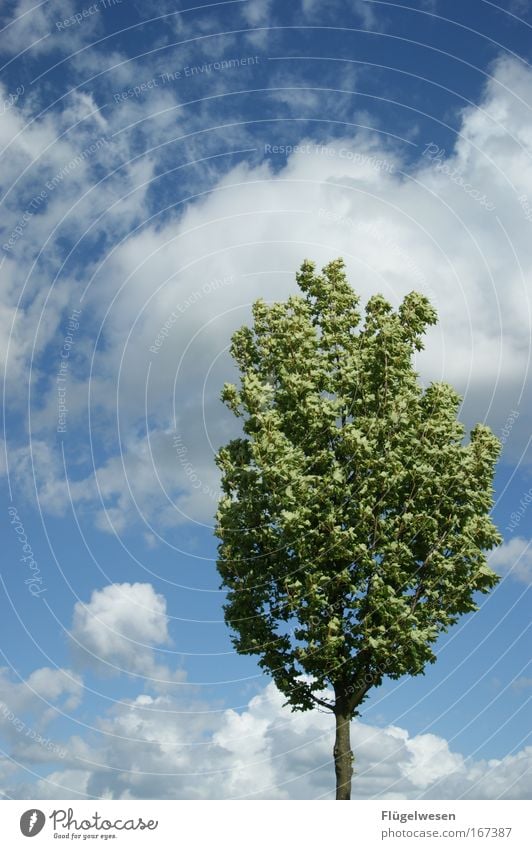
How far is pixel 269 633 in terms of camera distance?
2473 cm

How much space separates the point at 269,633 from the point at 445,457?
27.1ft

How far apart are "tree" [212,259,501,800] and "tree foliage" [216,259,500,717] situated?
0.05 metres

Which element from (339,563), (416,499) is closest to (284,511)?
(339,563)

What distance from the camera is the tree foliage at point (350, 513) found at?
23.3 m
